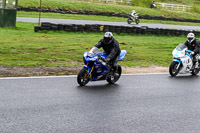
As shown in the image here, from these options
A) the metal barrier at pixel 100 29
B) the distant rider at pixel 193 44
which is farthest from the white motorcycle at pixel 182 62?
the metal barrier at pixel 100 29

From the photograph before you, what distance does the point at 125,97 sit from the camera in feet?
32.9

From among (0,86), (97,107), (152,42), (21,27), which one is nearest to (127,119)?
(97,107)

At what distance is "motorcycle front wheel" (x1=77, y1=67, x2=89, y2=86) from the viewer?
10922mm

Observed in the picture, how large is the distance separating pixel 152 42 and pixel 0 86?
1625cm

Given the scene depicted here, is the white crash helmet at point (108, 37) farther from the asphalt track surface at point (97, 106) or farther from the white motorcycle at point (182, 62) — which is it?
the white motorcycle at point (182, 62)

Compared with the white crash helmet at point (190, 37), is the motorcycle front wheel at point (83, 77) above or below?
below

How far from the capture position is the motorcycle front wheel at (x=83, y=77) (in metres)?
10.9

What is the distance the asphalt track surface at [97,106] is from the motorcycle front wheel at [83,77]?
176 millimetres

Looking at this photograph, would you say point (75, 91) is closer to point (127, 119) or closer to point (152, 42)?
point (127, 119)

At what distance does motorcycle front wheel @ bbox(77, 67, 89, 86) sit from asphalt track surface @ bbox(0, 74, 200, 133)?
0.58 ft

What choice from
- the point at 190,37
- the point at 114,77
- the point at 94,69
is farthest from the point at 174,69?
the point at 94,69

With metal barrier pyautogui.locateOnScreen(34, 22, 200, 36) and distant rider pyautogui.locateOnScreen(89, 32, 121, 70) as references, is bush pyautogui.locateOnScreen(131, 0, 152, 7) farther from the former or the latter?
distant rider pyautogui.locateOnScreen(89, 32, 121, 70)

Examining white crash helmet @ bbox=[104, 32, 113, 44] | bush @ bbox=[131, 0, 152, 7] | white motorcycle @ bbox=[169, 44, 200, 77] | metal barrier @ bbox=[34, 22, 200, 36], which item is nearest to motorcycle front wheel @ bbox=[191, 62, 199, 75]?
white motorcycle @ bbox=[169, 44, 200, 77]

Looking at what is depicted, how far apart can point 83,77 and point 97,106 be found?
2.33m
